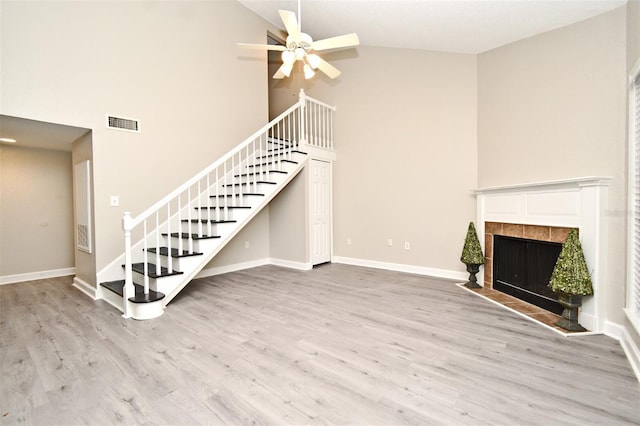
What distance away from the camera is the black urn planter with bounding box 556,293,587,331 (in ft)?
9.02

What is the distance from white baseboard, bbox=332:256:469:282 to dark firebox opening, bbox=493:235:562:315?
599 mm

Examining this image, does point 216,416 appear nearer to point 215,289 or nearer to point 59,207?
point 215,289

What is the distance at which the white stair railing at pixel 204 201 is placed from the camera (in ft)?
10.9

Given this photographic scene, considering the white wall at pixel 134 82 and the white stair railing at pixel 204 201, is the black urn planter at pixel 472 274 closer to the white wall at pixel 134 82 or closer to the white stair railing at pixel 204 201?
the white stair railing at pixel 204 201

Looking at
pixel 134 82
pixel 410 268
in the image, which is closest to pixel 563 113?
pixel 410 268

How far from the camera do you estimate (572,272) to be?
8.98 ft

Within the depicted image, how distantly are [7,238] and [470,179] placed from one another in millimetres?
7115

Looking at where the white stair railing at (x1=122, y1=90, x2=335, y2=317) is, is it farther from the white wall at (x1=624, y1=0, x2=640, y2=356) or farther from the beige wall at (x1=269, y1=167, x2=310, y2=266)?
the white wall at (x1=624, y1=0, x2=640, y2=356)

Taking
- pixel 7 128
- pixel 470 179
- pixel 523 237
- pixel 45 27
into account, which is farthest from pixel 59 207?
pixel 523 237

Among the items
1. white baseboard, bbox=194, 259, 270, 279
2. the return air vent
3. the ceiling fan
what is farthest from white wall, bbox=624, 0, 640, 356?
the return air vent

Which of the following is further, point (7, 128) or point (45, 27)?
point (7, 128)

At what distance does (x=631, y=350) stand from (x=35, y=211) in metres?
7.58

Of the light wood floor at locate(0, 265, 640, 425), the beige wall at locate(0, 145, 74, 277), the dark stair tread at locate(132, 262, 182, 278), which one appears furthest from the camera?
the beige wall at locate(0, 145, 74, 277)

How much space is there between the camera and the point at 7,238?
4.59m
